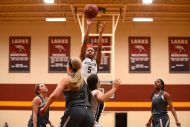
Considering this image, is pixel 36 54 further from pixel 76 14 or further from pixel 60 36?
pixel 76 14

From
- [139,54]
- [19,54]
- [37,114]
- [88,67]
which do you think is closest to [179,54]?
[139,54]

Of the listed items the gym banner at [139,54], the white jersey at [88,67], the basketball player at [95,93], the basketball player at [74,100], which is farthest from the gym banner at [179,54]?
the basketball player at [74,100]

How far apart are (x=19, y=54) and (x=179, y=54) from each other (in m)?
6.14

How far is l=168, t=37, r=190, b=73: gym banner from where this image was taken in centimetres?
1456

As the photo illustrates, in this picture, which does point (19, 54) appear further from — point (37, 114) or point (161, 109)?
point (161, 109)

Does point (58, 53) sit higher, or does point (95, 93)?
point (58, 53)

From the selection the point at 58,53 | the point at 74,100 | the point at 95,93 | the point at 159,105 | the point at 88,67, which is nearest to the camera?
the point at 74,100

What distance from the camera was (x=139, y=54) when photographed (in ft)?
48.0

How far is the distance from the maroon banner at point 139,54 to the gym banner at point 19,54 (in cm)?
395

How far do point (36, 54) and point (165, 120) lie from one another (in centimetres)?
761

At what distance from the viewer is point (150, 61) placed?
47.9 feet

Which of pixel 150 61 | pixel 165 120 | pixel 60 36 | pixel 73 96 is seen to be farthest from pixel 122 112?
pixel 73 96

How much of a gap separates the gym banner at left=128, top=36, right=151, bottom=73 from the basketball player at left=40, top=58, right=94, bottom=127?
33.1ft

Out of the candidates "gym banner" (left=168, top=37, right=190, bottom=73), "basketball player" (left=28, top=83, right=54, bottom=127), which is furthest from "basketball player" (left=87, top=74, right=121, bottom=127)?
"gym banner" (left=168, top=37, right=190, bottom=73)
